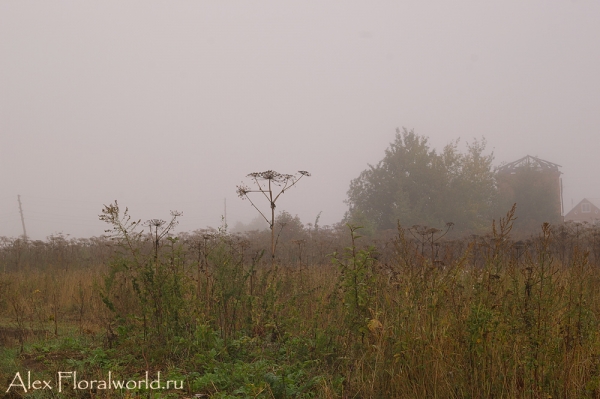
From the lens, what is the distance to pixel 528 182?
29688mm

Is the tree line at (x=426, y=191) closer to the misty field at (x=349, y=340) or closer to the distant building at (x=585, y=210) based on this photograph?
the misty field at (x=349, y=340)

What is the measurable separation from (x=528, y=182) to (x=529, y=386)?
30.2m

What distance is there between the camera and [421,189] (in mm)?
25875

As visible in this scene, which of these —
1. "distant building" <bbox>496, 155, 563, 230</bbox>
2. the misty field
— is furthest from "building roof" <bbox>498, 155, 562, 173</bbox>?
the misty field

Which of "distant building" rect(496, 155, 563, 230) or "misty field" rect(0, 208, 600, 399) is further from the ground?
"distant building" rect(496, 155, 563, 230)

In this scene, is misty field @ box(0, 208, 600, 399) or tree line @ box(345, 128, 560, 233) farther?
tree line @ box(345, 128, 560, 233)

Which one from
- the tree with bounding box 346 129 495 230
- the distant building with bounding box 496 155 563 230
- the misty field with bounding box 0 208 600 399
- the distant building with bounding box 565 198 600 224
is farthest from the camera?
the distant building with bounding box 565 198 600 224

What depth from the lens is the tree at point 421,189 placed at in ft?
82.6

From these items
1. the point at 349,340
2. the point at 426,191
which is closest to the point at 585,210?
the point at 426,191

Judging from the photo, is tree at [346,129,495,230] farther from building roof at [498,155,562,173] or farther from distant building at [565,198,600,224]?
distant building at [565,198,600,224]

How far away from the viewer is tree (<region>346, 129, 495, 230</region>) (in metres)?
25.2

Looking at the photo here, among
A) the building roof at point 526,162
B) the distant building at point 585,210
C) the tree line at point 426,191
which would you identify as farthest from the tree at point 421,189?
the distant building at point 585,210

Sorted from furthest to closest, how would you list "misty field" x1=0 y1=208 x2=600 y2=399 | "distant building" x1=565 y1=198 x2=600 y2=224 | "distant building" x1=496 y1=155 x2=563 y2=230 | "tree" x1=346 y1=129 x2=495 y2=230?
1. "distant building" x1=565 y1=198 x2=600 y2=224
2. "distant building" x1=496 y1=155 x2=563 y2=230
3. "tree" x1=346 y1=129 x2=495 y2=230
4. "misty field" x1=0 y1=208 x2=600 y2=399

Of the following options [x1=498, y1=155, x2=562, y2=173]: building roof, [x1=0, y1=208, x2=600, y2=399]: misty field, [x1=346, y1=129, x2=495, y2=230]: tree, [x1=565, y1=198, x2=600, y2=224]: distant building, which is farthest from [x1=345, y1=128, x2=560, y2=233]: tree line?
[x1=565, y1=198, x2=600, y2=224]: distant building
